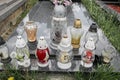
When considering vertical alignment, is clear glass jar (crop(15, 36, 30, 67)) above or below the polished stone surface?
above

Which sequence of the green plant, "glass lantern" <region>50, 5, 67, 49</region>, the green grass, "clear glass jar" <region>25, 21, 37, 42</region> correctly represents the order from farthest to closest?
the green grass → "clear glass jar" <region>25, 21, 37, 42</region> → "glass lantern" <region>50, 5, 67, 49</region> → the green plant

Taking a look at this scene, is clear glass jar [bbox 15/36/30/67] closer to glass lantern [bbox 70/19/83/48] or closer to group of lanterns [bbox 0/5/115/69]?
group of lanterns [bbox 0/5/115/69]

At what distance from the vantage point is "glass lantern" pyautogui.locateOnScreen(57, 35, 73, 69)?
2.91 m

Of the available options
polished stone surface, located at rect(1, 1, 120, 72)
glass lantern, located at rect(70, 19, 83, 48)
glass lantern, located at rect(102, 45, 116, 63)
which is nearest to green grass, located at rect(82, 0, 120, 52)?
→ polished stone surface, located at rect(1, 1, 120, 72)

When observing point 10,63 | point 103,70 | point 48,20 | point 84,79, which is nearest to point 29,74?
point 10,63

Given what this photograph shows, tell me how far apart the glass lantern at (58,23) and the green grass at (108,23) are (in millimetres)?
1136

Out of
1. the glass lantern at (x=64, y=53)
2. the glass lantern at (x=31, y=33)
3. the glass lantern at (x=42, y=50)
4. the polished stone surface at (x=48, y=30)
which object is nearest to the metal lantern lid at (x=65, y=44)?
the glass lantern at (x=64, y=53)

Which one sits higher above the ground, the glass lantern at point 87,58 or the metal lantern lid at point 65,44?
the metal lantern lid at point 65,44

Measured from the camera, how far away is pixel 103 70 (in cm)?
290

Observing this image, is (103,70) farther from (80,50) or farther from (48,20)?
(48,20)

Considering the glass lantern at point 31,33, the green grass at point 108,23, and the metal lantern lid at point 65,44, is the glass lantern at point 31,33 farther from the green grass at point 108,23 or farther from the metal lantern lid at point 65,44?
the green grass at point 108,23

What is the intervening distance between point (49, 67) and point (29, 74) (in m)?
0.31

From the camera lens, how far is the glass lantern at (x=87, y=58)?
9.52ft

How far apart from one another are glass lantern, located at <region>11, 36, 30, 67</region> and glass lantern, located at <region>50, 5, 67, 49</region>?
644mm
